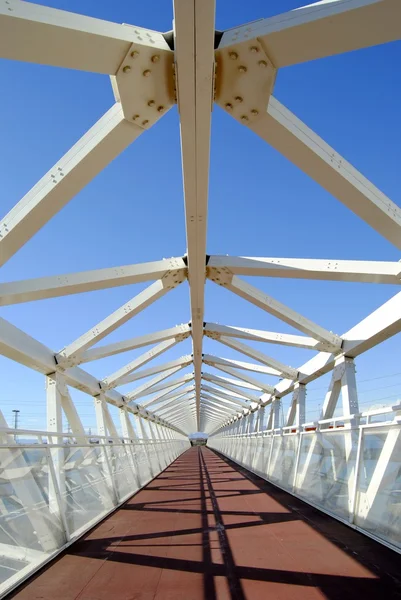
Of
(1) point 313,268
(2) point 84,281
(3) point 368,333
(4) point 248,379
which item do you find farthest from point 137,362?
(1) point 313,268

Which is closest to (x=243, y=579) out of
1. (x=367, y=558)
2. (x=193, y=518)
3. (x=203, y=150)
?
(x=367, y=558)

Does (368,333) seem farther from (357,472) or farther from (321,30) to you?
(321,30)

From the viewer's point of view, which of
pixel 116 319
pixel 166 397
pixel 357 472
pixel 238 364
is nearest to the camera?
pixel 357 472

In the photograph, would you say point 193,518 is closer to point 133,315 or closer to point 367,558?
point 367,558

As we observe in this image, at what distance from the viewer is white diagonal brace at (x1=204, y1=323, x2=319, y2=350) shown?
10562mm

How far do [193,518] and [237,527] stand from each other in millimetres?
1087

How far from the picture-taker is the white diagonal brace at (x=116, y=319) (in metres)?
8.96

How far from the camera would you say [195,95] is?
159 inches

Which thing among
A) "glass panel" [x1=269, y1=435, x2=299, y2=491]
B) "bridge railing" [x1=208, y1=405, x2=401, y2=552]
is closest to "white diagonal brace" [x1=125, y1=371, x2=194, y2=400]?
"glass panel" [x1=269, y1=435, x2=299, y2=491]

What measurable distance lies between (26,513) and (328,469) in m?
4.73

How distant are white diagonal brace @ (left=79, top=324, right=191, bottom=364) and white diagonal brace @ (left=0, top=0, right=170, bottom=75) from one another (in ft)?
25.3

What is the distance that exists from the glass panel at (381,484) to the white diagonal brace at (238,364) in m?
8.15

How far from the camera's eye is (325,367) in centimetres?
1119

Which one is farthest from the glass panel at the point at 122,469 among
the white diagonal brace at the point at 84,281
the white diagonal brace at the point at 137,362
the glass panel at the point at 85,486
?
the white diagonal brace at the point at 137,362
